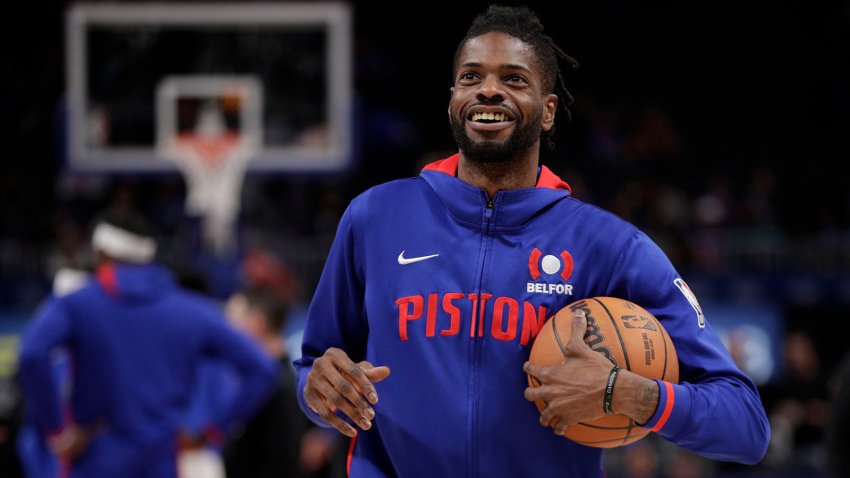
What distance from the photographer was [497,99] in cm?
303

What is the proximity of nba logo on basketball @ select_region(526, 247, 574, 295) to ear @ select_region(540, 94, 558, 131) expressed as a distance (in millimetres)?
414

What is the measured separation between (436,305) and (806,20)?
17578 mm

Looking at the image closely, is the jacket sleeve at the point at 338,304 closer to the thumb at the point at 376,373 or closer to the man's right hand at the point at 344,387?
the man's right hand at the point at 344,387

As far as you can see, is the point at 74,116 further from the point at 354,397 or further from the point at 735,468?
the point at 354,397

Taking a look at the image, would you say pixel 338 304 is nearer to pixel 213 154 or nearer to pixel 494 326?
pixel 494 326

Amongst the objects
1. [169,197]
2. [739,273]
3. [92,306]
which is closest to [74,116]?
[169,197]

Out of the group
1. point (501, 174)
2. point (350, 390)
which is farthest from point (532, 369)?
point (501, 174)

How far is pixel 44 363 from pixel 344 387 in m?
3.37

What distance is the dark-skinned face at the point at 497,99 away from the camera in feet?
9.98

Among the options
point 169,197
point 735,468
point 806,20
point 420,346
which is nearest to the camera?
point 420,346

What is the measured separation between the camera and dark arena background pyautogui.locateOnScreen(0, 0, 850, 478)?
42.1 ft

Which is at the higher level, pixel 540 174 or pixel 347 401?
pixel 540 174

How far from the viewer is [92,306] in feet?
18.8

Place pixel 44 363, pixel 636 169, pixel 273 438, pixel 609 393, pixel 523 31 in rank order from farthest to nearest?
pixel 636 169 → pixel 273 438 → pixel 44 363 → pixel 523 31 → pixel 609 393
